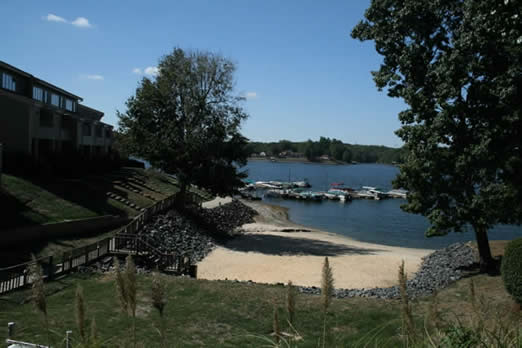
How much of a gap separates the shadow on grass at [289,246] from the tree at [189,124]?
4.74 metres

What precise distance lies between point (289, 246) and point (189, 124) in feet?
43.3

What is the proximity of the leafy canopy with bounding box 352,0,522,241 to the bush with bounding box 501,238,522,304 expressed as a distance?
4831 mm

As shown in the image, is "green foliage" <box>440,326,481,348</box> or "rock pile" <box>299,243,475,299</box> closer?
"green foliage" <box>440,326,481,348</box>

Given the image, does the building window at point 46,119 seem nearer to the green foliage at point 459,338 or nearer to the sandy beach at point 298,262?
the sandy beach at point 298,262

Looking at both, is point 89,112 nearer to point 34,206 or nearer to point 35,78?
point 35,78

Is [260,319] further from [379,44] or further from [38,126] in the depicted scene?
[38,126]

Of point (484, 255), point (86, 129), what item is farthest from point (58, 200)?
point (484, 255)

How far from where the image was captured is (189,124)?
36000 millimetres

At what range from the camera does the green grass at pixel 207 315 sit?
11023 millimetres

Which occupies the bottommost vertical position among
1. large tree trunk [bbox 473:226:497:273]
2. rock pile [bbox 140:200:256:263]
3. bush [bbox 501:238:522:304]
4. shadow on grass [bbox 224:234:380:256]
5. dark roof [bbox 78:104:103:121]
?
shadow on grass [bbox 224:234:380:256]

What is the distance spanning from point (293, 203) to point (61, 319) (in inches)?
2931

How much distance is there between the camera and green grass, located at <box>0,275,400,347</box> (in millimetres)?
11023

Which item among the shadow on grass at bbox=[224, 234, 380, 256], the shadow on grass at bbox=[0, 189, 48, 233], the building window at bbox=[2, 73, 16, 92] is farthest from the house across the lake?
the shadow on grass at bbox=[224, 234, 380, 256]

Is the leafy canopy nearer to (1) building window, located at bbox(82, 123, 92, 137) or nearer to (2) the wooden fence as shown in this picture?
(2) the wooden fence
